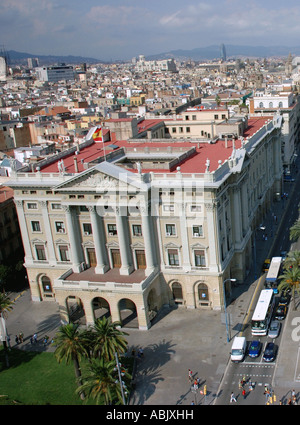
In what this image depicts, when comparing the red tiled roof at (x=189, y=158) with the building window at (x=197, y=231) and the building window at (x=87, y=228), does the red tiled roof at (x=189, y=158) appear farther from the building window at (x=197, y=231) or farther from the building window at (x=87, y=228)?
the building window at (x=87, y=228)

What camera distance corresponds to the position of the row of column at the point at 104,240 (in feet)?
218

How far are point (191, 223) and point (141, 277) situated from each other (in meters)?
9.44

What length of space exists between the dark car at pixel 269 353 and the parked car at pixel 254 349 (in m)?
1.00

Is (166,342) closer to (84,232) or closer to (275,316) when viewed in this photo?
(275,316)

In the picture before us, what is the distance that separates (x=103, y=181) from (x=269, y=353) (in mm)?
28209

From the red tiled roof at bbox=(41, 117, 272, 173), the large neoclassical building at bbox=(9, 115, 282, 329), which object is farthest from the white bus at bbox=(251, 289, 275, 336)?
the red tiled roof at bbox=(41, 117, 272, 173)

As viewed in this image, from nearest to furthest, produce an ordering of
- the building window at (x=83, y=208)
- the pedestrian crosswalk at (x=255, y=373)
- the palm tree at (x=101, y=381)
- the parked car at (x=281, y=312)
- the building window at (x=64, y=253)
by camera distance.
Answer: the palm tree at (x=101, y=381), the pedestrian crosswalk at (x=255, y=373), the parked car at (x=281, y=312), the building window at (x=83, y=208), the building window at (x=64, y=253)

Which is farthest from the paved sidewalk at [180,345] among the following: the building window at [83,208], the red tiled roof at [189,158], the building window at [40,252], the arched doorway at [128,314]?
the red tiled roof at [189,158]

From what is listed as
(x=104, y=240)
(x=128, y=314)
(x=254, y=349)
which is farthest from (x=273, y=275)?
(x=104, y=240)

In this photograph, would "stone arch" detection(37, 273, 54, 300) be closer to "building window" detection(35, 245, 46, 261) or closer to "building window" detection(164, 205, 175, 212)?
"building window" detection(35, 245, 46, 261)

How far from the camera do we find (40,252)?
74.4 meters

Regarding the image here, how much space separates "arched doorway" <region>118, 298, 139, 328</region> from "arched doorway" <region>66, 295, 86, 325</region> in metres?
5.18
